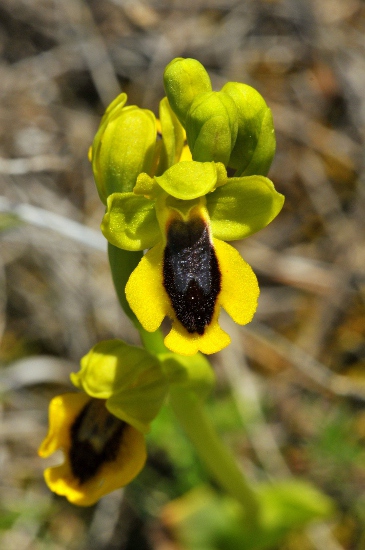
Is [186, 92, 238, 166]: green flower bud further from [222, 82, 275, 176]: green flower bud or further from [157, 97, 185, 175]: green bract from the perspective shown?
[157, 97, 185, 175]: green bract

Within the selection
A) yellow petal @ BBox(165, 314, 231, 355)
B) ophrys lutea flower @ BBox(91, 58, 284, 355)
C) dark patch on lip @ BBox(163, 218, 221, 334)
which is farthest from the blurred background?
yellow petal @ BBox(165, 314, 231, 355)

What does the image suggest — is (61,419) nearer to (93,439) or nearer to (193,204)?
(93,439)

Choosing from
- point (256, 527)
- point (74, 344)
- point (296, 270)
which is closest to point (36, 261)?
point (74, 344)

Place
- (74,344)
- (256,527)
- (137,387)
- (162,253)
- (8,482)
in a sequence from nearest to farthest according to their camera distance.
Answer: (162,253), (137,387), (256,527), (8,482), (74,344)

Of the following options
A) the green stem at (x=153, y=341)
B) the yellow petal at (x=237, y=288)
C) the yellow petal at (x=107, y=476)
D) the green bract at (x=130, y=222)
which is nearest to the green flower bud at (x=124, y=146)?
the green bract at (x=130, y=222)

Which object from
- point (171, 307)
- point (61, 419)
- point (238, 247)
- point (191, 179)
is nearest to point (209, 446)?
point (61, 419)

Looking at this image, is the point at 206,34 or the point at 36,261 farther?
the point at 206,34

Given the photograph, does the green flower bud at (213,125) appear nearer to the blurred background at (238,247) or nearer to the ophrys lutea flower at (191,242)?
the ophrys lutea flower at (191,242)

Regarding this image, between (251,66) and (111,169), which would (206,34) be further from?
(111,169)

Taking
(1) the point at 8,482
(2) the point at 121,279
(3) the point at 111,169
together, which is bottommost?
(1) the point at 8,482
